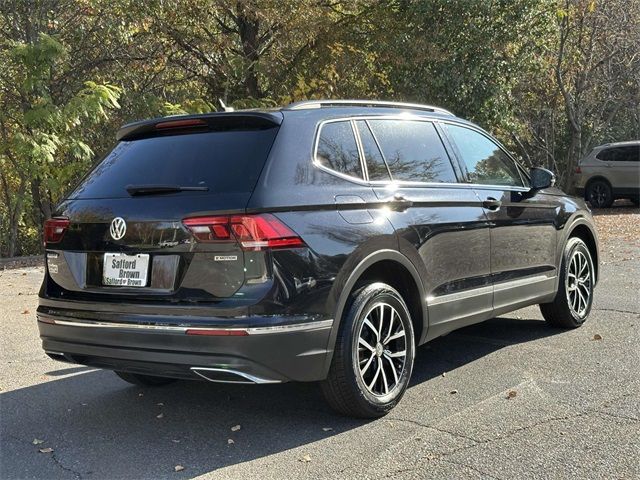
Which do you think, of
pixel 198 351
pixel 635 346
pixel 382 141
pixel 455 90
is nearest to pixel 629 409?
pixel 635 346

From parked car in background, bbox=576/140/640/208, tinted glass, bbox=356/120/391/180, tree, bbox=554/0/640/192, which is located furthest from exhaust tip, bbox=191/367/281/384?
parked car in background, bbox=576/140/640/208

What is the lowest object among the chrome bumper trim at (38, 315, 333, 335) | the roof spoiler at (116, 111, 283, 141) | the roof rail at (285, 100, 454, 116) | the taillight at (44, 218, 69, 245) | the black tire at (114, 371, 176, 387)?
the black tire at (114, 371, 176, 387)

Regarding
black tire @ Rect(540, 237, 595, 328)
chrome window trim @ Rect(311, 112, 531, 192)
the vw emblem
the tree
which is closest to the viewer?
the vw emblem

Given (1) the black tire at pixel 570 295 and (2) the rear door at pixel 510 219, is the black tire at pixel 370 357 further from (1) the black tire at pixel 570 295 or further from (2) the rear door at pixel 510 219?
(1) the black tire at pixel 570 295

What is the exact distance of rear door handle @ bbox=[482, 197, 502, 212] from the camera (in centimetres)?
531

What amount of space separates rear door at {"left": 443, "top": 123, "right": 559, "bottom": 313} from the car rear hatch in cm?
197

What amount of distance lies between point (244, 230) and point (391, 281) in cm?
131

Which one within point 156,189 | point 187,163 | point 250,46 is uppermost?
point 250,46

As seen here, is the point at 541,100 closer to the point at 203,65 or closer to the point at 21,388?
the point at 203,65

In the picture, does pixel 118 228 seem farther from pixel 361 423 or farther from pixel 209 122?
pixel 361 423

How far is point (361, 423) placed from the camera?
4.22 m

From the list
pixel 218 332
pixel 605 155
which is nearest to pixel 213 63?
pixel 605 155

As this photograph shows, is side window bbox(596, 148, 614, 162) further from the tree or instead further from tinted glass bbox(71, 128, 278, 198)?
tinted glass bbox(71, 128, 278, 198)

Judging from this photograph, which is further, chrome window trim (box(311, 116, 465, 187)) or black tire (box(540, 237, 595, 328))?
black tire (box(540, 237, 595, 328))
